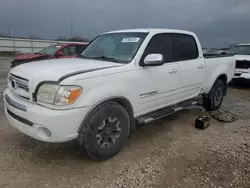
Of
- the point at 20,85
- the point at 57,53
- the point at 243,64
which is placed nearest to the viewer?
the point at 20,85

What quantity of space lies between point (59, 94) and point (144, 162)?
1.51 m

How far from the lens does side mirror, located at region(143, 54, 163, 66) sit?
339 cm

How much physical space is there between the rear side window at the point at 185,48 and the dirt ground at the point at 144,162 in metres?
1.42

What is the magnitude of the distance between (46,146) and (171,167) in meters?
1.91

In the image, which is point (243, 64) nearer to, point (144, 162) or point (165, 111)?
point (165, 111)

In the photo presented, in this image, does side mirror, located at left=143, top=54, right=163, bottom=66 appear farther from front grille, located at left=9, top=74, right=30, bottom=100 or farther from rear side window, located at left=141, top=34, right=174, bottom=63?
front grille, located at left=9, top=74, right=30, bottom=100

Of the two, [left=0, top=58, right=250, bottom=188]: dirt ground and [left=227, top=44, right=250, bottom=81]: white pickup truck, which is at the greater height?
A: [left=227, top=44, right=250, bottom=81]: white pickup truck

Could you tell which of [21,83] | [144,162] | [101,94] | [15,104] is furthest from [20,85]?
[144,162]

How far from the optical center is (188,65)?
4.46 metres

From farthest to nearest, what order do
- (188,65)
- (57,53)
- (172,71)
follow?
1. (57,53)
2. (188,65)
3. (172,71)

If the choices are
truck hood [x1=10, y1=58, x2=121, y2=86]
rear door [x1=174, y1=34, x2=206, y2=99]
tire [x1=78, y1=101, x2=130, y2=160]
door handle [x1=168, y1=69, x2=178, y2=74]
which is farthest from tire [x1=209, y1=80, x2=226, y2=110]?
truck hood [x1=10, y1=58, x2=121, y2=86]

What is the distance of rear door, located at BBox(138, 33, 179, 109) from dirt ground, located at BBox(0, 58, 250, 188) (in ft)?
2.32

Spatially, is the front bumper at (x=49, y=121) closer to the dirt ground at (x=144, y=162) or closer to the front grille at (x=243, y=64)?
the dirt ground at (x=144, y=162)

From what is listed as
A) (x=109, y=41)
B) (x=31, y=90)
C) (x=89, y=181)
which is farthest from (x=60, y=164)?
(x=109, y=41)
